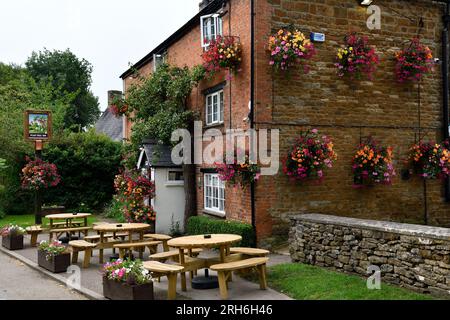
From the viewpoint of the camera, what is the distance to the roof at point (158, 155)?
50.8 ft

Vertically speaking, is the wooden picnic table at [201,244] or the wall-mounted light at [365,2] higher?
the wall-mounted light at [365,2]

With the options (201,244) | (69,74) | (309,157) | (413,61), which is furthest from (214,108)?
(69,74)

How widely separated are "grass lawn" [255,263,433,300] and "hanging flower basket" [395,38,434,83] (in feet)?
22.6

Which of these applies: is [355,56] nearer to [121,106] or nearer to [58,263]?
[58,263]

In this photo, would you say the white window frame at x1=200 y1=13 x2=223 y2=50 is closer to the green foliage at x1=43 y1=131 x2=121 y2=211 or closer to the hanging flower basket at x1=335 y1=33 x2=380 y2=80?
the hanging flower basket at x1=335 y1=33 x2=380 y2=80

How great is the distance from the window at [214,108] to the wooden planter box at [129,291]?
7.35 m

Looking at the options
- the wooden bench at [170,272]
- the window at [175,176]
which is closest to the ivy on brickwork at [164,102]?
the window at [175,176]

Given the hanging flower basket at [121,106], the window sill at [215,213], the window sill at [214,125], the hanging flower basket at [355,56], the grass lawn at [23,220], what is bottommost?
the grass lawn at [23,220]

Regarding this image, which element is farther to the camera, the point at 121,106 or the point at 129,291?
the point at 121,106

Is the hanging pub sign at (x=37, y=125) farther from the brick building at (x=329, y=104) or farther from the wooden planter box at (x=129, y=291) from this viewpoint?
the wooden planter box at (x=129, y=291)

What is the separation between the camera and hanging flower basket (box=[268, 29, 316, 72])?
11531 millimetres

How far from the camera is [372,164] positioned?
1253 centimetres

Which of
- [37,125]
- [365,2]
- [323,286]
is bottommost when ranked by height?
[323,286]

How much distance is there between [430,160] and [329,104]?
11.0 ft
